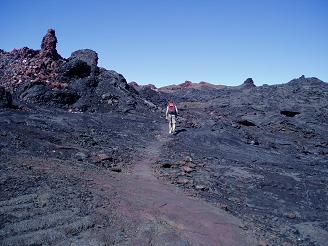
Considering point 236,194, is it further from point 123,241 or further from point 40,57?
point 40,57

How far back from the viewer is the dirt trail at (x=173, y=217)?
568 centimetres

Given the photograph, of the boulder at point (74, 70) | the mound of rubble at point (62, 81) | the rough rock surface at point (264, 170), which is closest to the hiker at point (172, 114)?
the rough rock surface at point (264, 170)

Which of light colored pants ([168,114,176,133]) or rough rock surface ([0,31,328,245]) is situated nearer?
rough rock surface ([0,31,328,245])

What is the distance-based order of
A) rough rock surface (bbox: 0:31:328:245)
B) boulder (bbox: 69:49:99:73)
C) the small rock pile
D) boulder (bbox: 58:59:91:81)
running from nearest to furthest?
rough rock surface (bbox: 0:31:328:245) < the small rock pile < boulder (bbox: 58:59:91:81) < boulder (bbox: 69:49:99:73)

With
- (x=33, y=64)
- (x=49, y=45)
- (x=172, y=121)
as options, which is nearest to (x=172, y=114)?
(x=172, y=121)

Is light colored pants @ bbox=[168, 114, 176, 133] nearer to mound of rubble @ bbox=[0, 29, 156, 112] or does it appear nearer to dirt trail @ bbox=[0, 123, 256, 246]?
mound of rubble @ bbox=[0, 29, 156, 112]

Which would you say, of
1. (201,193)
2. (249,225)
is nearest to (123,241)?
(249,225)

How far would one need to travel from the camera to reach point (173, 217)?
255 inches

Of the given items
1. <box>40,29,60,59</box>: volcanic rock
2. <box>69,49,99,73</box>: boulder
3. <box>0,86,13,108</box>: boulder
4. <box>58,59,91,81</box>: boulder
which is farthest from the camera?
<box>40,29,60,59</box>: volcanic rock

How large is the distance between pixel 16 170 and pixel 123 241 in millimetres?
3225

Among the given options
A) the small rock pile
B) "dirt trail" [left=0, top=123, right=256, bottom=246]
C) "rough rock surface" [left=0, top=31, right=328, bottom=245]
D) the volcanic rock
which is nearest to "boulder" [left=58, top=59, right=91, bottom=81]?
the small rock pile

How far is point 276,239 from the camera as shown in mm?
6465

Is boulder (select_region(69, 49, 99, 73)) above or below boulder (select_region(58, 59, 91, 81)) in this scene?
above

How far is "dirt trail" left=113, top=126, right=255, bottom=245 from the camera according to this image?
5.68 m
